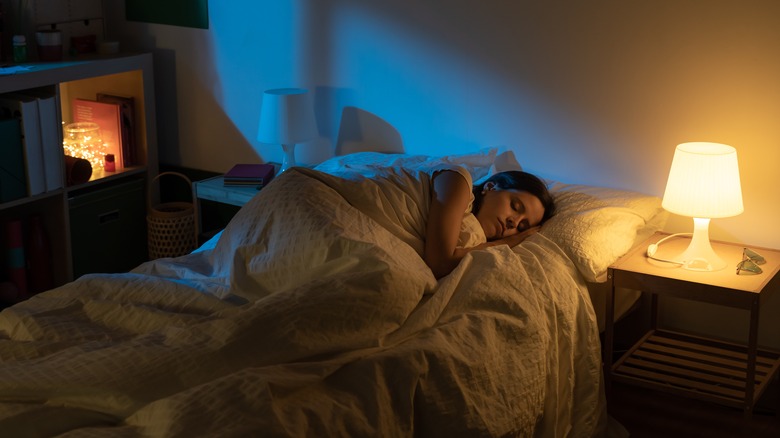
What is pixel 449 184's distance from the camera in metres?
2.59

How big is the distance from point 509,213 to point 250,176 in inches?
44.1

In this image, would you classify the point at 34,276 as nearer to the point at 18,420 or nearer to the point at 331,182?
the point at 331,182

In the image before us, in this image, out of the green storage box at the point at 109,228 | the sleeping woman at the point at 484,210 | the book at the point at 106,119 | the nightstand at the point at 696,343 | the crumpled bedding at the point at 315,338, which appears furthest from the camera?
the book at the point at 106,119

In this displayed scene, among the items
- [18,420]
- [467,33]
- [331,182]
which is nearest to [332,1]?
[467,33]

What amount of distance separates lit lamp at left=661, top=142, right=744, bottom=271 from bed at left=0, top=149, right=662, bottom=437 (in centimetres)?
22

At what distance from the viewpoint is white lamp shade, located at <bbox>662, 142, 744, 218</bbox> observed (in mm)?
2449

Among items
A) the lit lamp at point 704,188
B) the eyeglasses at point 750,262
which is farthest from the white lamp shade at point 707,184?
the eyeglasses at point 750,262

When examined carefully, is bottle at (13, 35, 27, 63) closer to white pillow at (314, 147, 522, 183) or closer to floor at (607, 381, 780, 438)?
white pillow at (314, 147, 522, 183)

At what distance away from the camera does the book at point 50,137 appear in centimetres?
331

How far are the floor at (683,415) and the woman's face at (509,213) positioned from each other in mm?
587

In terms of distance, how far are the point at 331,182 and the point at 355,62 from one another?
958 mm

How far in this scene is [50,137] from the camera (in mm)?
3348

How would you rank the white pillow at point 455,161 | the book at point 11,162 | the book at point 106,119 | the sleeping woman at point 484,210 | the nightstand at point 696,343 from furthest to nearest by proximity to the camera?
the book at point 106,119 < the book at point 11,162 < the white pillow at point 455,161 < the sleeping woman at point 484,210 < the nightstand at point 696,343

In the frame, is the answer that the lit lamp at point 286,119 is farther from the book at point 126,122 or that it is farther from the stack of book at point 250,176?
the book at point 126,122
